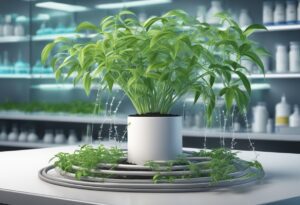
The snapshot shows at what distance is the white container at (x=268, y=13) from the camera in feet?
12.3

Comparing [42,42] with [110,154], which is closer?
[110,154]

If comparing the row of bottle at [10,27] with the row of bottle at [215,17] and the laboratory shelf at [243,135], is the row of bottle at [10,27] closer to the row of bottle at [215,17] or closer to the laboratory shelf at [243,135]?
the row of bottle at [215,17]

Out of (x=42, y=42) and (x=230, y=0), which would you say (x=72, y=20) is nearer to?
(x=42, y=42)

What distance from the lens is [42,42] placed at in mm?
5059

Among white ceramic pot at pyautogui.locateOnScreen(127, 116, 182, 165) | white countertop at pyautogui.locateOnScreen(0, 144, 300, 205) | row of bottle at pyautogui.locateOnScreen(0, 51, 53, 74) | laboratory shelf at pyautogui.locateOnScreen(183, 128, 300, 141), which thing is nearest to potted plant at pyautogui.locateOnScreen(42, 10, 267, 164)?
white ceramic pot at pyautogui.locateOnScreen(127, 116, 182, 165)

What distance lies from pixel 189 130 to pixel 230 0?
113 centimetres

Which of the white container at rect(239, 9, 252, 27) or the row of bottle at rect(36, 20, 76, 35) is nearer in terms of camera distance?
the white container at rect(239, 9, 252, 27)

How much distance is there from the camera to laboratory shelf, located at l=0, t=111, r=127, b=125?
4.31 metres

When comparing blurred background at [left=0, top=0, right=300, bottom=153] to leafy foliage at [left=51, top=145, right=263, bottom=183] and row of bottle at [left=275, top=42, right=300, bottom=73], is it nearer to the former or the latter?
row of bottle at [left=275, top=42, right=300, bottom=73]

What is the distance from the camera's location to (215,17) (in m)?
3.84

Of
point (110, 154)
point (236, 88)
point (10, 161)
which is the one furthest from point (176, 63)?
point (10, 161)

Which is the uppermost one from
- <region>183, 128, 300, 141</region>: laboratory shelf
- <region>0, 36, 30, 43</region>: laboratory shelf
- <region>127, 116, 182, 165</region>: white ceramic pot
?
<region>0, 36, 30, 43</region>: laboratory shelf

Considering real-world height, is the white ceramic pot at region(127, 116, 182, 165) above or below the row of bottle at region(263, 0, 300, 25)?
below

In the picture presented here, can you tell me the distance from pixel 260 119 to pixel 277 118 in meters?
0.13
